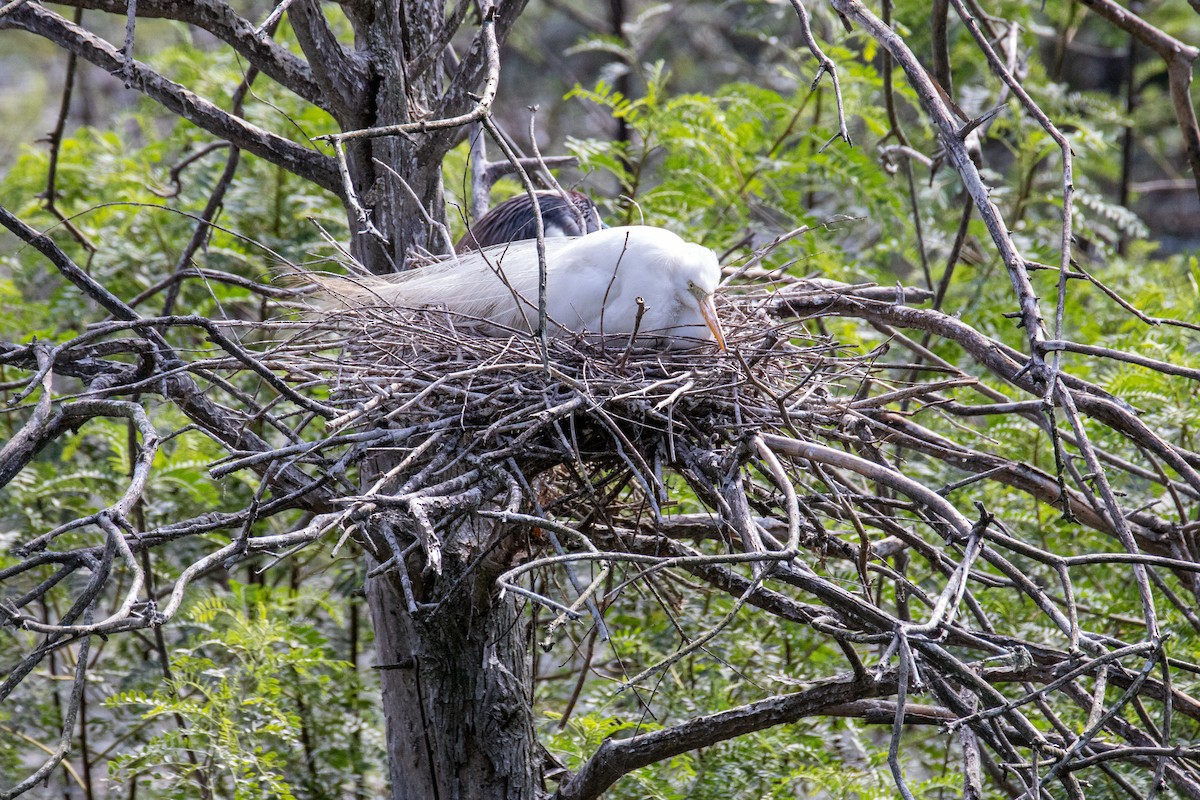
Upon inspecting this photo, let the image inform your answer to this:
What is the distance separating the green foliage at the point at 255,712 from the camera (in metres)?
2.94

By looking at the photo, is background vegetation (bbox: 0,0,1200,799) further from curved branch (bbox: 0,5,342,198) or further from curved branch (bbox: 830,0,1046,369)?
curved branch (bbox: 830,0,1046,369)

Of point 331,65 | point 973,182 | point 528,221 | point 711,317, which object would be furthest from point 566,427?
point 528,221

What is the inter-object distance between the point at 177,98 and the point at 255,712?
1699mm

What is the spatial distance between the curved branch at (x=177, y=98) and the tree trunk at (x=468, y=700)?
104cm

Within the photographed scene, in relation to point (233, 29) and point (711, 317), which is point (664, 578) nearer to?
point (711, 317)

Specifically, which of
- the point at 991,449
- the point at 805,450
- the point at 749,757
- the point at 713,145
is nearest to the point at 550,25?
the point at 713,145

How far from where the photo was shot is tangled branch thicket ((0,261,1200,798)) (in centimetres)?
159

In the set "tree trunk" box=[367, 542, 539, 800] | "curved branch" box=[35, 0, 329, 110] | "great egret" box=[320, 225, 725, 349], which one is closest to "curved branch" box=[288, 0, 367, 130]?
"curved branch" box=[35, 0, 329, 110]

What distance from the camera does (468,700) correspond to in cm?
260

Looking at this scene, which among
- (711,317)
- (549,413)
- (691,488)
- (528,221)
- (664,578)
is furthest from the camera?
(528,221)

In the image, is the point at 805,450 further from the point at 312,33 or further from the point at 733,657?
the point at 733,657

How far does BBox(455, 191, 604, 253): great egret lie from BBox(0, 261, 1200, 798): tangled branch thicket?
774 mm

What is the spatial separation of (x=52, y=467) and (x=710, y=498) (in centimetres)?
272

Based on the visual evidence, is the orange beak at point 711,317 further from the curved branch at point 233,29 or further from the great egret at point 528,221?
the curved branch at point 233,29
